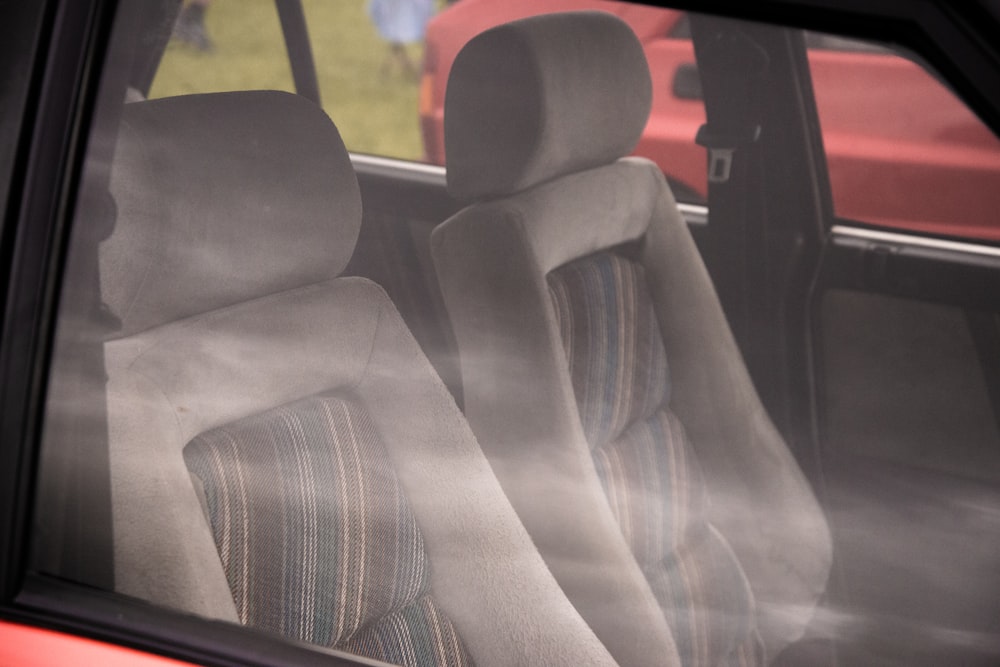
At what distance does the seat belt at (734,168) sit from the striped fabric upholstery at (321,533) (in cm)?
50

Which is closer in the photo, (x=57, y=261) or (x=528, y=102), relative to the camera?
(x=57, y=261)

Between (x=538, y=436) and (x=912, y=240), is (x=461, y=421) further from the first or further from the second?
(x=912, y=240)

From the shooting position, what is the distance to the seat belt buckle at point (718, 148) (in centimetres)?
155

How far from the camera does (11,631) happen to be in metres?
1.02

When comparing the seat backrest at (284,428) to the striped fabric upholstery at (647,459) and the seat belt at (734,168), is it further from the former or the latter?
the seat belt at (734,168)

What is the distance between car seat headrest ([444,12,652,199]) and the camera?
47.0 inches

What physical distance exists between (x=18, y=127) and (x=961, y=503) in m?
0.98

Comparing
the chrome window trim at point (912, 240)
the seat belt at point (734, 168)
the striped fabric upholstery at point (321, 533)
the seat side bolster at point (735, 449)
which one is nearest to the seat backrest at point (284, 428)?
the striped fabric upholstery at point (321, 533)

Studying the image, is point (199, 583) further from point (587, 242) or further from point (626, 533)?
point (587, 242)

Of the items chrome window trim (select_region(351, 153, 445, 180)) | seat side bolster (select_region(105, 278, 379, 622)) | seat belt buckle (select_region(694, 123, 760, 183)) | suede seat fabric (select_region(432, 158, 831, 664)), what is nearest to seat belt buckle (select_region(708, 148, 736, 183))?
seat belt buckle (select_region(694, 123, 760, 183))

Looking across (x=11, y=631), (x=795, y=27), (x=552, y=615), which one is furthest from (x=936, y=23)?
(x=11, y=631)

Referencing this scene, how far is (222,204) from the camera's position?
108 cm

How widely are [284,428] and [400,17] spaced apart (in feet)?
1.40

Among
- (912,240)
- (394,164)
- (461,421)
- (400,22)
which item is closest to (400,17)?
(400,22)
